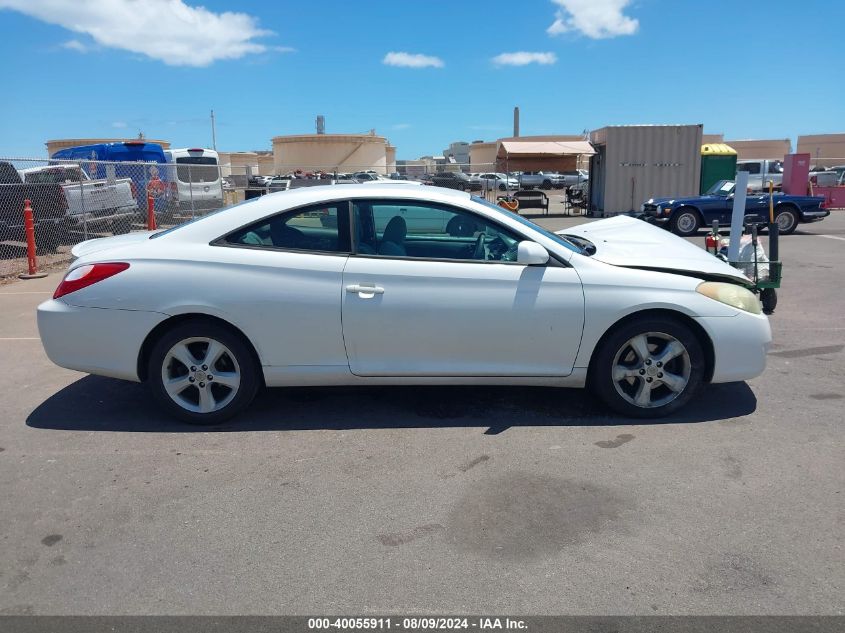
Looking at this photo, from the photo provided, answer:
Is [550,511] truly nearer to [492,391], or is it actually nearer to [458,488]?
[458,488]

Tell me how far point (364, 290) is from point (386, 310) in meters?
0.19

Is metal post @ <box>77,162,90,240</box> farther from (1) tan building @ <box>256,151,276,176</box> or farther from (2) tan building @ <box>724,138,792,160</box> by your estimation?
(2) tan building @ <box>724,138,792,160</box>

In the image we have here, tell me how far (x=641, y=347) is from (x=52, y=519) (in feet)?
11.5

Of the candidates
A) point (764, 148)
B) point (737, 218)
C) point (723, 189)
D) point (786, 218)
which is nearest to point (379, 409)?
point (737, 218)

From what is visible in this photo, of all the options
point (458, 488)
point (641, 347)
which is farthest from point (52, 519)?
point (641, 347)

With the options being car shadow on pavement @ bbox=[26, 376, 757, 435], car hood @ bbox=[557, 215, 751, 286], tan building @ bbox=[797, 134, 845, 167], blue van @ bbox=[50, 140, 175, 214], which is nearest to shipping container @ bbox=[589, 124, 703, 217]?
blue van @ bbox=[50, 140, 175, 214]

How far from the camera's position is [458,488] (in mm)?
3732

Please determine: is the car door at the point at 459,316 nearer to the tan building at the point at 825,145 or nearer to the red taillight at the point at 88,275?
the red taillight at the point at 88,275

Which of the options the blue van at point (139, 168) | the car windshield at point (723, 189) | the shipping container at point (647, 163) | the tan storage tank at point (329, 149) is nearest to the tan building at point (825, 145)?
the tan storage tank at point (329, 149)

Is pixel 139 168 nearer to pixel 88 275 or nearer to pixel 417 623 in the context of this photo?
pixel 88 275

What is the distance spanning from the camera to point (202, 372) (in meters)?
4.54

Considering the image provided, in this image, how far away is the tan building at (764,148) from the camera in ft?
214

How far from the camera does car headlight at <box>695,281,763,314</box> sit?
4547 mm

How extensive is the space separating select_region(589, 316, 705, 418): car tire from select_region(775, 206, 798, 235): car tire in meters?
14.1
